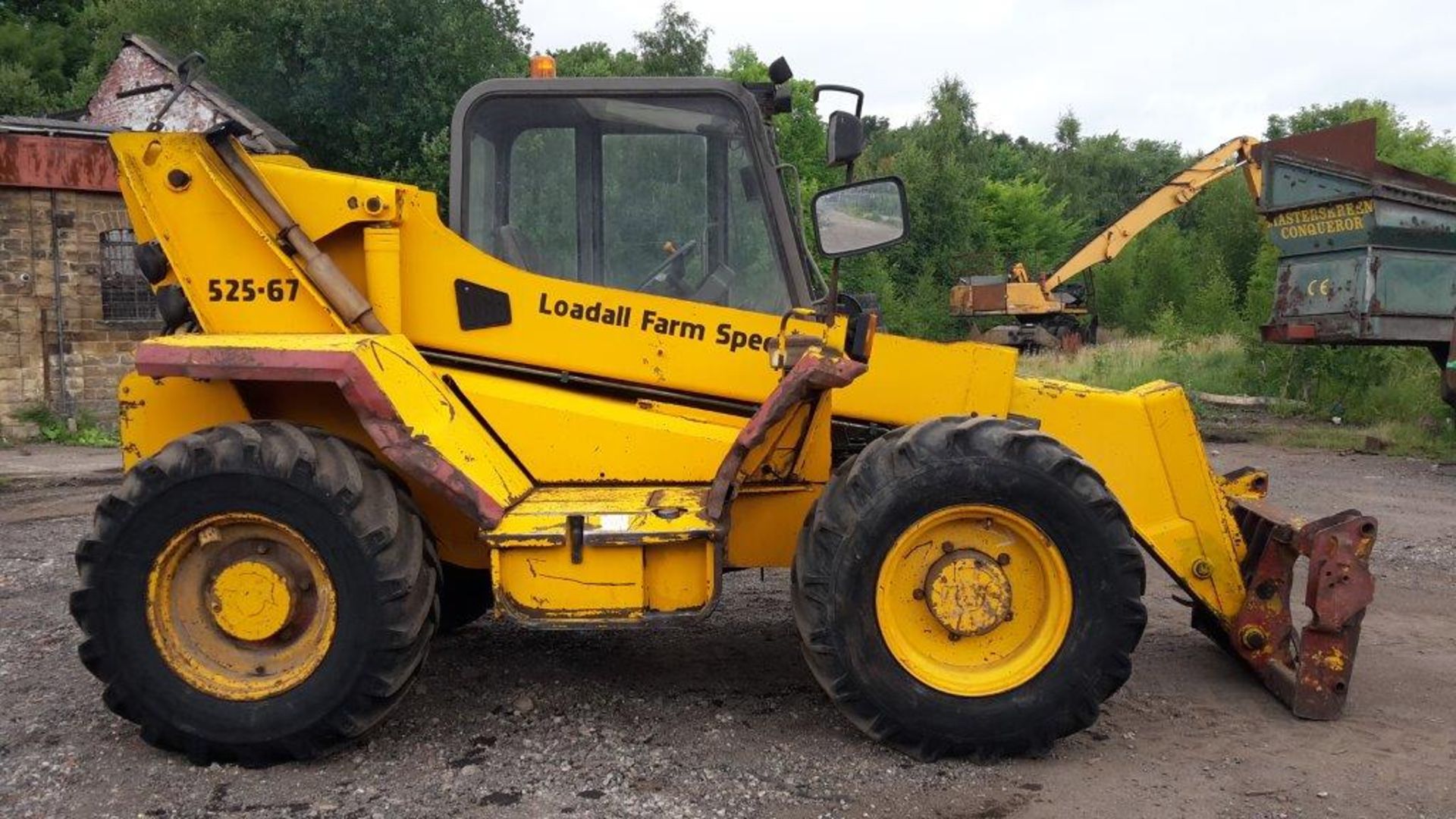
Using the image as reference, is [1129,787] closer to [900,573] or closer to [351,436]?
[900,573]

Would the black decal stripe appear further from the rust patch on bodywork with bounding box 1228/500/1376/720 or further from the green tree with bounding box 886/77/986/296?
the green tree with bounding box 886/77/986/296

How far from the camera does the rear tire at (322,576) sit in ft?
13.3

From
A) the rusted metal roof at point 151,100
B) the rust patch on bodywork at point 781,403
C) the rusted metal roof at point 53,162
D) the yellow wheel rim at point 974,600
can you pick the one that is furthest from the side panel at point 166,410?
the rusted metal roof at point 151,100

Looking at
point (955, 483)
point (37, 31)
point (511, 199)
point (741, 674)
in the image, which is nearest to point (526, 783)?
point (741, 674)

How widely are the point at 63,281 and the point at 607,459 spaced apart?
1243 cm

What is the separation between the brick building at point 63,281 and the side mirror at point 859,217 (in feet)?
38.6

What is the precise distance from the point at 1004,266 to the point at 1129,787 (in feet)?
113

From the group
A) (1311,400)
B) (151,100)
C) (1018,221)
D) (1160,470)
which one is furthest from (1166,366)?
(1018,221)

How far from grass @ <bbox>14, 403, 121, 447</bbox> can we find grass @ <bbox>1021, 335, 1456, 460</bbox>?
443 inches

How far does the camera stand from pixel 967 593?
419 cm

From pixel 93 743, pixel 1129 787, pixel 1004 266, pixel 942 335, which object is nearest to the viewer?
pixel 1129 787

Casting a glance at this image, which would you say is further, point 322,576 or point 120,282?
point 120,282

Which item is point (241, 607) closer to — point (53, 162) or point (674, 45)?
point (53, 162)

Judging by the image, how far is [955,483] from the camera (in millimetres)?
4094
